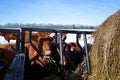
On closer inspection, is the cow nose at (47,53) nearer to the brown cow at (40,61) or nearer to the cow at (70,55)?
the brown cow at (40,61)

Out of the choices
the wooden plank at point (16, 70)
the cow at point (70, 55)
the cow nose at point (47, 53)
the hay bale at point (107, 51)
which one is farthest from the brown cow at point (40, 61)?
the hay bale at point (107, 51)

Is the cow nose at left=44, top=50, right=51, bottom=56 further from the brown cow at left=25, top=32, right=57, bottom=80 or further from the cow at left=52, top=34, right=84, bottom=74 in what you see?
the cow at left=52, top=34, right=84, bottom=74

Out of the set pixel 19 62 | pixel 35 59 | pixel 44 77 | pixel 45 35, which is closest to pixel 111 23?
pixel 19 62

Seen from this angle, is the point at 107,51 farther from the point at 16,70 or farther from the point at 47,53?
the point at 47,53

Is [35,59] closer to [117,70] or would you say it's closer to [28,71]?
[28,71]

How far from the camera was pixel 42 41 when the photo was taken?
9.88 meters

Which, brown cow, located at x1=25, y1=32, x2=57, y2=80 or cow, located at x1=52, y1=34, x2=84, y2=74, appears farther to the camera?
cow, located at x1=52, y1=34, x2=84, y2=74

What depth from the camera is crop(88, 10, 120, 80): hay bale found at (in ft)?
16.0

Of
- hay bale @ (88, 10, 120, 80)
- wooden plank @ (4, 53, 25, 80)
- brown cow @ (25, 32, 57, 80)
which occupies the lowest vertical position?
brown cow @ (25, 32, 57, 80)

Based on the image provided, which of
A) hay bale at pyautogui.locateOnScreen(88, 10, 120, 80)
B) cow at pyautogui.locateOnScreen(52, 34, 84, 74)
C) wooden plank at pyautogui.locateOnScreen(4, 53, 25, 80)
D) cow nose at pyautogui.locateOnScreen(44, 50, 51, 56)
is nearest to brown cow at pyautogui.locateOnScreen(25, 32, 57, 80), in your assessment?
cow nose at pyautogui.locateOnScreen(44, 50, 51, 56)

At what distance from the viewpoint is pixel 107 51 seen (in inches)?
197

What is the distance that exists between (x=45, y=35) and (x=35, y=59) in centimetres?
166

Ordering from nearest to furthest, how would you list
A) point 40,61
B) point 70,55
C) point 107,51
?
point 107,51 < point 40,61 < point 70,55

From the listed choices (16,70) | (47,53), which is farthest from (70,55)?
(16,70)
